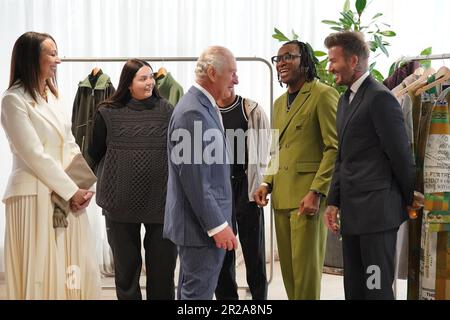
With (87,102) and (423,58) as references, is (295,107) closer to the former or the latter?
→ (423,58)

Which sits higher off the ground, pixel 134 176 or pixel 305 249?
pixel 134 176

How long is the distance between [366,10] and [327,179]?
2.15 metres

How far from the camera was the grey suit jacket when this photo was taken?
2.82m

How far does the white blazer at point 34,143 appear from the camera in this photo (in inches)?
115

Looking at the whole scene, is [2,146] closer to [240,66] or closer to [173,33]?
[173,33]

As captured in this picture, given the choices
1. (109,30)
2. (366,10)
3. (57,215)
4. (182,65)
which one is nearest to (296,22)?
(366,10)

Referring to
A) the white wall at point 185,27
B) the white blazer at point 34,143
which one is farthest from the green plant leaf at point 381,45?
the white blazer at point 34,143

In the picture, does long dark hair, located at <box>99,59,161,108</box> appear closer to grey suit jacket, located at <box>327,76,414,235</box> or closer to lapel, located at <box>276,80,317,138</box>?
lapel, located at <box>276,80,317,138</box>

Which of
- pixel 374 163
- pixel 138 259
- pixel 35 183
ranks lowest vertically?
pixel 138 259

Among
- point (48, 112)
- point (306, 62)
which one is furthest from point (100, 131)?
point (306, 62)

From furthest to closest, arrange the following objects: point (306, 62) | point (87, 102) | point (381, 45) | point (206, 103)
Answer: point (381, 45) < point (87, 102) < point (306, 62) < point (206, 103)

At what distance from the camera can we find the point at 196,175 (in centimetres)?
259

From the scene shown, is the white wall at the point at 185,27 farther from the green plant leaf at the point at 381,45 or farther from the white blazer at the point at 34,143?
the white blazer at the point at 34,143

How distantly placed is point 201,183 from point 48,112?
0.84 metres
